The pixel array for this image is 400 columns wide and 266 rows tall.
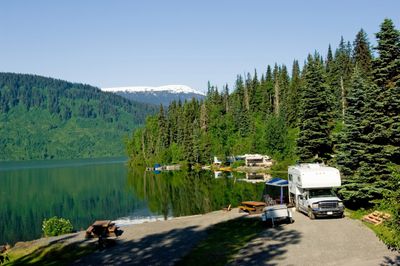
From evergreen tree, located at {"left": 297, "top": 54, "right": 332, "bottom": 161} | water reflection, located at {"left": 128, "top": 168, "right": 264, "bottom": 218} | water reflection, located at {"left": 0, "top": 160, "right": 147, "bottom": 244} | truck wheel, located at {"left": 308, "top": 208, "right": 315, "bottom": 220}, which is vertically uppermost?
evergreen tree, located at {"left": 297, "top": 54, "right": 332, "bottom": 161}

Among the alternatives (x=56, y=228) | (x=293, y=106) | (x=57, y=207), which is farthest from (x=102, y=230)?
(x=293, y=106)

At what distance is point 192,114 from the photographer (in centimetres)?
15562

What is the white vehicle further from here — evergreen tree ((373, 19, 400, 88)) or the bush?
the bush

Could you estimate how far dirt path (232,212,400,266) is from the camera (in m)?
22.1

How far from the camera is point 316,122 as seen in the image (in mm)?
45281

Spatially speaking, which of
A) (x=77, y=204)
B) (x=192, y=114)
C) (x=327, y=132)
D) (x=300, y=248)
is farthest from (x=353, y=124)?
(x=192, y=114)

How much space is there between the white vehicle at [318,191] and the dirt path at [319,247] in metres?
1.09

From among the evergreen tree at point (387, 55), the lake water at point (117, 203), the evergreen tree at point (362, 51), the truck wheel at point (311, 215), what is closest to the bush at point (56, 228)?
the lake water at point (117, 203)

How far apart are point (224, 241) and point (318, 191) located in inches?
413

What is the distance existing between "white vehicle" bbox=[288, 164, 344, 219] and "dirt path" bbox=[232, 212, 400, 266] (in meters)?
1.09

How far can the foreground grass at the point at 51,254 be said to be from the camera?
88.5 ft

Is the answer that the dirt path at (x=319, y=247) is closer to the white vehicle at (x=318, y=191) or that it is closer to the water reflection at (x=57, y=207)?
the white vehicle at (x=318, y=191)

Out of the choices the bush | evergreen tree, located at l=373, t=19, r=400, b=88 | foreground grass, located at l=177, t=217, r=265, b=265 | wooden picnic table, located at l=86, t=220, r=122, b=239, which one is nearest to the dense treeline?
evergreen tree, located at l=373, t=19, r=400, b=88

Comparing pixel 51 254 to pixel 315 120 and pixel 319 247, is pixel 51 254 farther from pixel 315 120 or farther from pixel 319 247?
pixel 315 120
